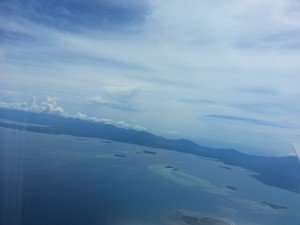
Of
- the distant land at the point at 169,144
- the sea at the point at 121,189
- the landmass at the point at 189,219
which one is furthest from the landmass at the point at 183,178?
the landmass at the point at 189,219

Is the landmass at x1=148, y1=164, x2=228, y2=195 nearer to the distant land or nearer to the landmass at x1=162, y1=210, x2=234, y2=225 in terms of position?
the distant land

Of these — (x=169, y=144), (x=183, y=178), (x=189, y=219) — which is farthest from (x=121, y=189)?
(x=169, y=144)

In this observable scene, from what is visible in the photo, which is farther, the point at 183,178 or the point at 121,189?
the point at 183,178

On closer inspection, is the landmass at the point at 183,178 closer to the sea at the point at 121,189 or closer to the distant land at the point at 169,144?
the sea at the point at 121,189

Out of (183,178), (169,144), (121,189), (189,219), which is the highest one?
(169,144)

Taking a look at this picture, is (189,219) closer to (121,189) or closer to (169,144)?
(121,189)

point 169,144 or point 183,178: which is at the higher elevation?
point 169,144
